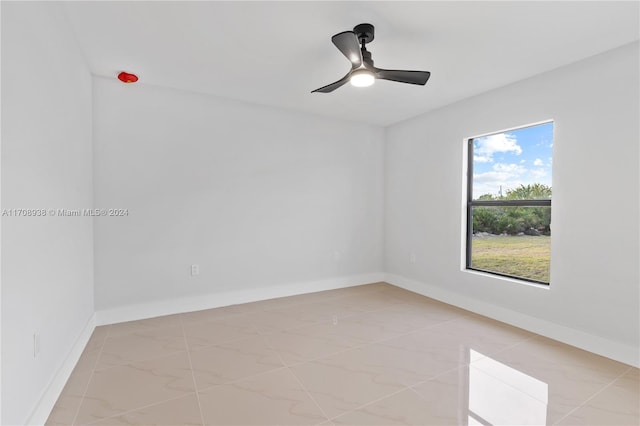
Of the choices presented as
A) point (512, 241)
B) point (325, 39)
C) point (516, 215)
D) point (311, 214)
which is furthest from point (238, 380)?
point (512, 241)

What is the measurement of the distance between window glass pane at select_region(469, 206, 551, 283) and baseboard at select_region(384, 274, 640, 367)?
0.42m

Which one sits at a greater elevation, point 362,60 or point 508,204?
point 362,60

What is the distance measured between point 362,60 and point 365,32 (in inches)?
7.4

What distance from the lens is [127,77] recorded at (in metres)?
3.00

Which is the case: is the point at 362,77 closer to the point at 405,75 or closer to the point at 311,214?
the point at 405,75

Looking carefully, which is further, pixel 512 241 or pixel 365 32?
pixel 512 241

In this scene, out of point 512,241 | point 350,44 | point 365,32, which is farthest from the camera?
point 512,241

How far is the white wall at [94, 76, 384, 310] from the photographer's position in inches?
125

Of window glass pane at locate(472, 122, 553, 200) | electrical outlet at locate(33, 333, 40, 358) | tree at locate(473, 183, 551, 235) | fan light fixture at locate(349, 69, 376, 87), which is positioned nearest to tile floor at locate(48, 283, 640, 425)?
electrical outlet at locate(33, 333, 40, 358)

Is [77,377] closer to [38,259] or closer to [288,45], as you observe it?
[38,259]

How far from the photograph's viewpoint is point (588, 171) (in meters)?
2.64

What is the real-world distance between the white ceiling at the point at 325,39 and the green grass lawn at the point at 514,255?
1780mm

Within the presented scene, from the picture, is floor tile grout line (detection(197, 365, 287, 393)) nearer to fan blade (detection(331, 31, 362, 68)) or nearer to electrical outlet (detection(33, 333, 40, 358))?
electrical outlet (detection(33, 333, 40, 358))

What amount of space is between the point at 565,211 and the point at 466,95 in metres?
1.64
